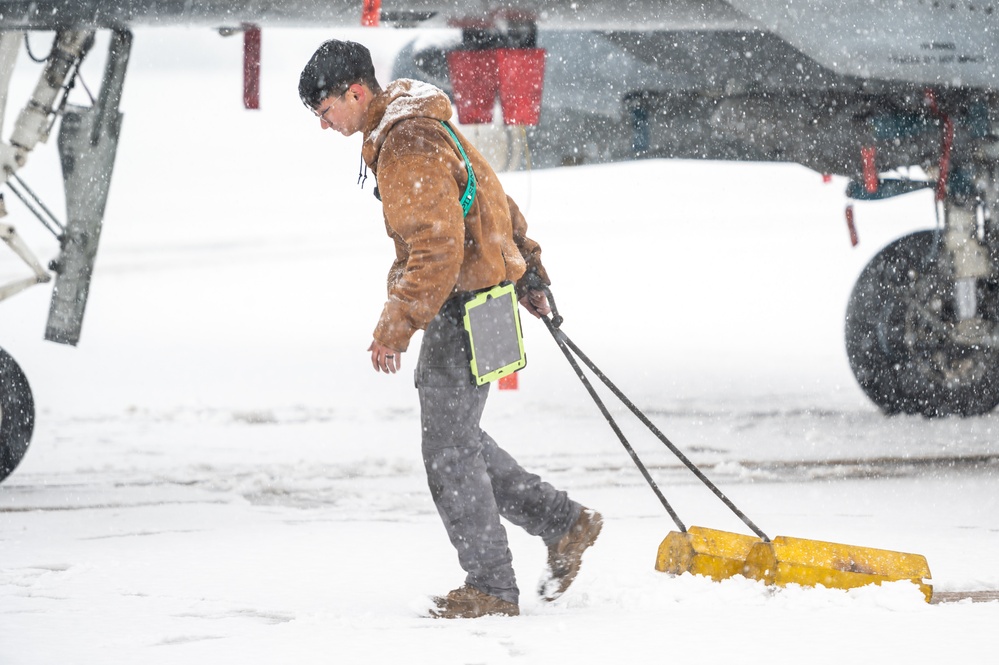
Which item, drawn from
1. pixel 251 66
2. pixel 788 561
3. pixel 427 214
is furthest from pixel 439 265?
pixel 251 66

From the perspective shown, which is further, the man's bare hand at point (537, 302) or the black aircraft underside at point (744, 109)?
the black aircraft underside at point (744, 109)

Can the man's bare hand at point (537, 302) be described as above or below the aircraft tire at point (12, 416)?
above

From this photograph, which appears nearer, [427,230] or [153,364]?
[427,230]

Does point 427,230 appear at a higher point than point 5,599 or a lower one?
higher

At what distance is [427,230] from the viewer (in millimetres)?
3291

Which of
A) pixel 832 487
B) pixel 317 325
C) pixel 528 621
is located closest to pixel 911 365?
pixel 832 487

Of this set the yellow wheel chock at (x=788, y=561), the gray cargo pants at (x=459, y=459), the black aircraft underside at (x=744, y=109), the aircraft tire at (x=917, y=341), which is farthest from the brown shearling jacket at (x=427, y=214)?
the aircraft tire at (x=917, y=341)

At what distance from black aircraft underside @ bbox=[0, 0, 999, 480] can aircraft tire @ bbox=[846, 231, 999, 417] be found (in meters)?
0.01

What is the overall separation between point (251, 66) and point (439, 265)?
2851 mm

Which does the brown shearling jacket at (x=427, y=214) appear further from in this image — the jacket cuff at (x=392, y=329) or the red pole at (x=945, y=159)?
the red pole at (x=945, y=159)

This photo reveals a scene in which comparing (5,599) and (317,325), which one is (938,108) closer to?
(5,599)

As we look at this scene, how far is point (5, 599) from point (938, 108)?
5052 mm

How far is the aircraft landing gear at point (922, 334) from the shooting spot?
687 centimetres

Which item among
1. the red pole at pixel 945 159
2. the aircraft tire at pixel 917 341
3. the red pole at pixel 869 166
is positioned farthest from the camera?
the aircraft tire at pixel 917 341
